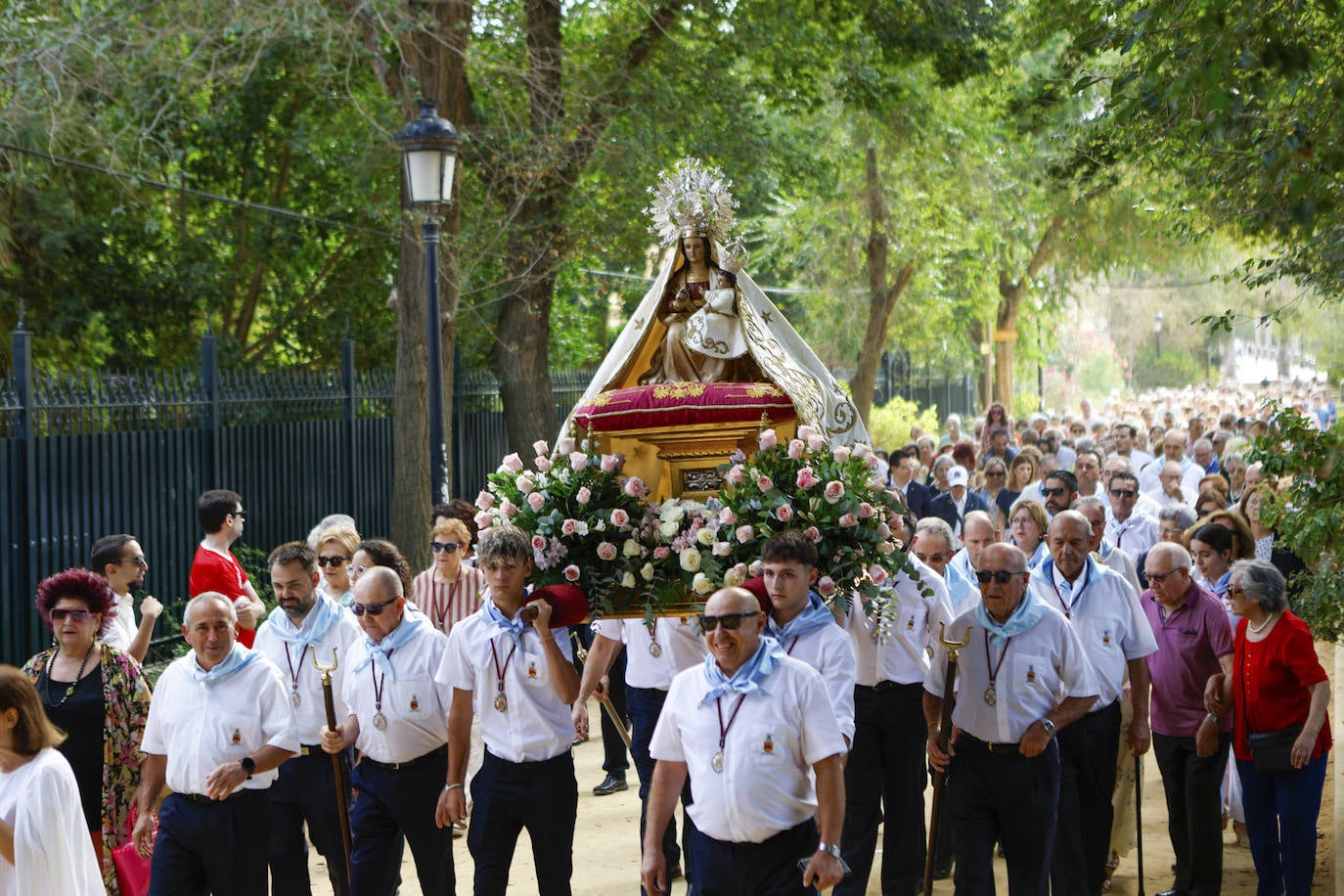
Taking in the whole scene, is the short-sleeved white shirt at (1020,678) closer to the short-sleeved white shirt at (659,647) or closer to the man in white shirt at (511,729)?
the short-sleeved white shirt at (659,647)

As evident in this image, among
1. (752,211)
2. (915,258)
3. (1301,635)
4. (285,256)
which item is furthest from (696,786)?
(752,211)

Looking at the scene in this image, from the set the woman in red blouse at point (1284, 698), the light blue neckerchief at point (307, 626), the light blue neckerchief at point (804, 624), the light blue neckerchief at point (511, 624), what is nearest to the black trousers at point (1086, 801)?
the woman in red blouse at point (1284, 698)

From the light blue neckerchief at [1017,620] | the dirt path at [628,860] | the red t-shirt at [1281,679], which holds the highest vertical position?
the light blue neckerchief at [1017,620]

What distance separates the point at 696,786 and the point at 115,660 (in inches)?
123

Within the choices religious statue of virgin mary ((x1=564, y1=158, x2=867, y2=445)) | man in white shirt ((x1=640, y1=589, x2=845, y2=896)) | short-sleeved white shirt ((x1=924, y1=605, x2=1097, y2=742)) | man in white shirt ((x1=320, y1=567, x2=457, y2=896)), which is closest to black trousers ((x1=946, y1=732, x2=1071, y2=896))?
short-sleeved white shirt ((x1=924, y1=605, x2=1097, y2=742))

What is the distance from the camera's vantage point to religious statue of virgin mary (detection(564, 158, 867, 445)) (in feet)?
28.3

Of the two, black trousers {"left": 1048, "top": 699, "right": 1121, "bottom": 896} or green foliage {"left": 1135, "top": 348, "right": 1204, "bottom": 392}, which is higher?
green foliage {"left": 1135, "top": 348, "right": 1204, "bottom": 392}

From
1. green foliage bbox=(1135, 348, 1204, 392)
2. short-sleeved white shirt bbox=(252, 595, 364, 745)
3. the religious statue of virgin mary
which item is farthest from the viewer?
green foliage bbox=(1135, 348, 1204, 392)

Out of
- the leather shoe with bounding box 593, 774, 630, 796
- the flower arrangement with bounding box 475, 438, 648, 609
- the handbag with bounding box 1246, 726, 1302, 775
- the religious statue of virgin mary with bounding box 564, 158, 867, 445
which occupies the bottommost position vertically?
the leather shoe with bounding box 593, 774, 630, 796

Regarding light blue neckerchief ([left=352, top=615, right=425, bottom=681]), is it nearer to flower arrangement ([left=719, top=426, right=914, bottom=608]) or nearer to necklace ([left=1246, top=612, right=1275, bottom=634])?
flower arrangement ([left=719, top=426, right=914, bottom=608])

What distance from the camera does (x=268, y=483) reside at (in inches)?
572

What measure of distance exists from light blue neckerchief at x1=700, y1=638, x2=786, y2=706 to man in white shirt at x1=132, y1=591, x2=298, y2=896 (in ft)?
7.18

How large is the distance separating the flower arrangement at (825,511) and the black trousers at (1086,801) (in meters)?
1.30

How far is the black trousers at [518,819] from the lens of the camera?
6773 millimetres
